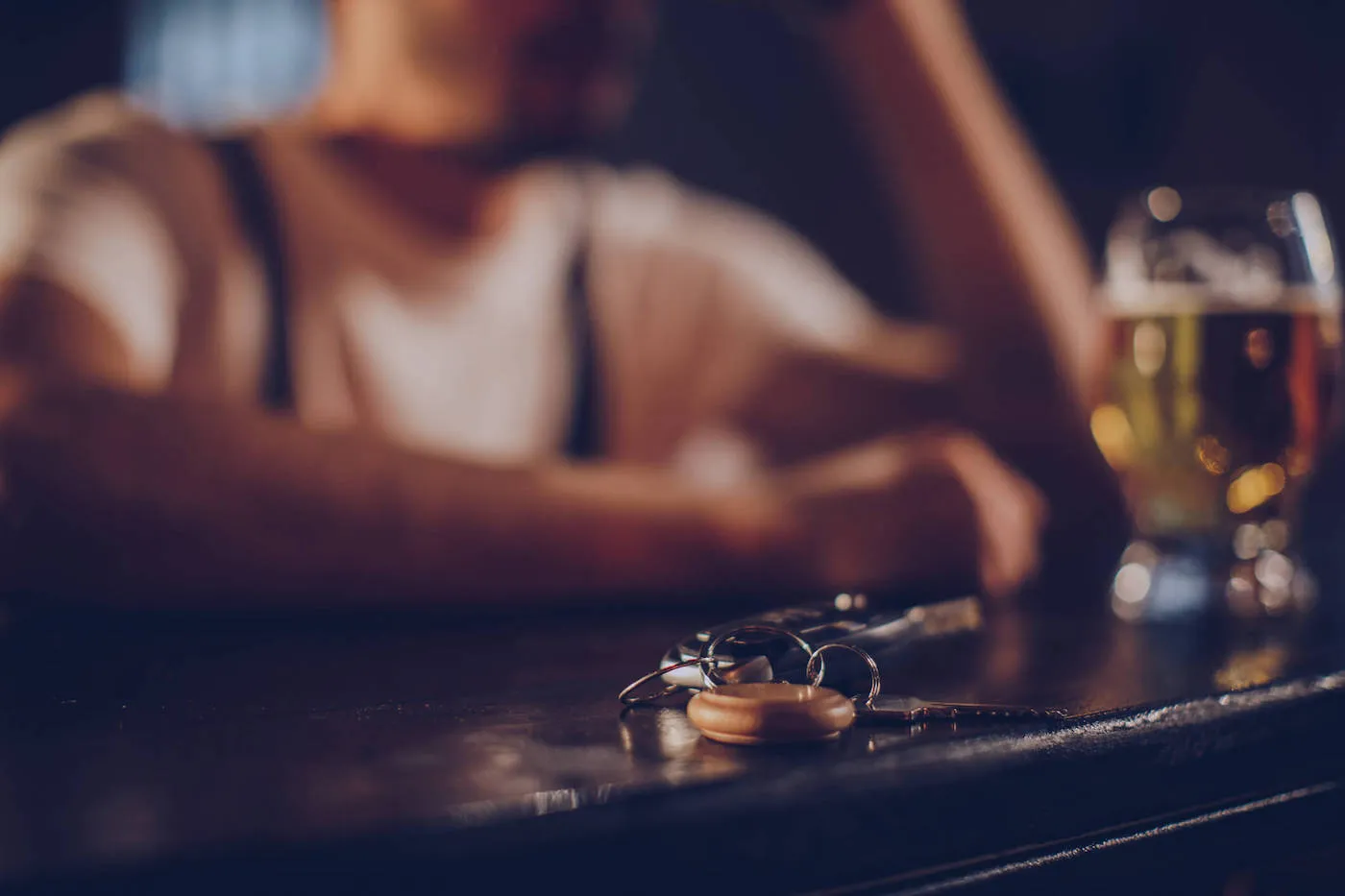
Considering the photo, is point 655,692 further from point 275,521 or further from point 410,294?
point 410,294

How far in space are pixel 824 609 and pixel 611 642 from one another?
0.42 feet

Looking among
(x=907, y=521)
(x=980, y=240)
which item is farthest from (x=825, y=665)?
(x=980, y=240)

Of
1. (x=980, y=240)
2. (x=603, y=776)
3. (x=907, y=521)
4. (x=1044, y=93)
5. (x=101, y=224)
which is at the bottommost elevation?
(x=603, y=776)

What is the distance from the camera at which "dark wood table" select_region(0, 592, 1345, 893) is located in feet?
0.89

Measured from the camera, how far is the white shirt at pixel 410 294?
114 centimetres

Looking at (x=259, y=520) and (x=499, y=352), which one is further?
(x=499, y=352)

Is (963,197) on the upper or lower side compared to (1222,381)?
upper

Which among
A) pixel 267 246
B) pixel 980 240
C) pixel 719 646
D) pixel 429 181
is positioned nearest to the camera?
pixel 719 646

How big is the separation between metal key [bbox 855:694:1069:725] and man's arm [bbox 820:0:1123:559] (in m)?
0.77

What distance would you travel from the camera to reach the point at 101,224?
3.64 ft

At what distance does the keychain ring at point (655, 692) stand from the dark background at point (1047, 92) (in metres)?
2.50

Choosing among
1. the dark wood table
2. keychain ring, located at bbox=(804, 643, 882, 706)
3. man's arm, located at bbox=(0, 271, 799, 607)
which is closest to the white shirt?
man's arm, located at bbox=(0, 271, 799, 607)

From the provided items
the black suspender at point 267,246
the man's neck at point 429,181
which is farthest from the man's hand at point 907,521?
the man's neck at point 429,181

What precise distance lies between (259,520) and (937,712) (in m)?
0.47
